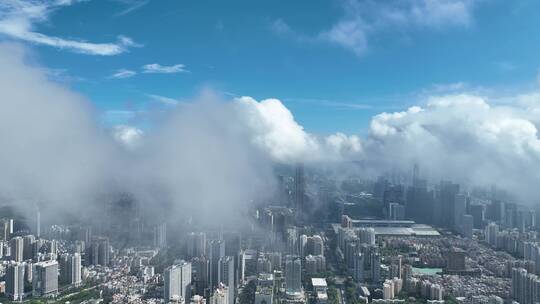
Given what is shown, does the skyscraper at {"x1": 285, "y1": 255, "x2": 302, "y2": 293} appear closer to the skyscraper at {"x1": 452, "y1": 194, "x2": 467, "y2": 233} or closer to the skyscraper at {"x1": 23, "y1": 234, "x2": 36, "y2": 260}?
the skyscraper at {"x1": 23, "y1": 234, "x2": 36, "y2": 260}

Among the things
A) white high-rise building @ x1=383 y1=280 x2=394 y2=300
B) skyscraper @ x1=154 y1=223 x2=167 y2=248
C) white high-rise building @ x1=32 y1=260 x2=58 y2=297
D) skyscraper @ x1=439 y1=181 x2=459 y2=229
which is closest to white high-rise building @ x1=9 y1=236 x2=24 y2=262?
white high-rise building @ x1=32 y1=260 x2=58 y2=297

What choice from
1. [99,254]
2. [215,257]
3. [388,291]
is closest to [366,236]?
[388,291]

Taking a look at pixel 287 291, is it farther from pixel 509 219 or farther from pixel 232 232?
pixel 509 219

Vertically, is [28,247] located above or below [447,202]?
below

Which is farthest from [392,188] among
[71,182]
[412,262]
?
[71,182]

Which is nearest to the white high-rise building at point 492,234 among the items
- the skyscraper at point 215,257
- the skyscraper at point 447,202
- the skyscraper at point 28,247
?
the skyscraper at point 447,202

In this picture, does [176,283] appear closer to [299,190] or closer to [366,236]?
[366,236]
